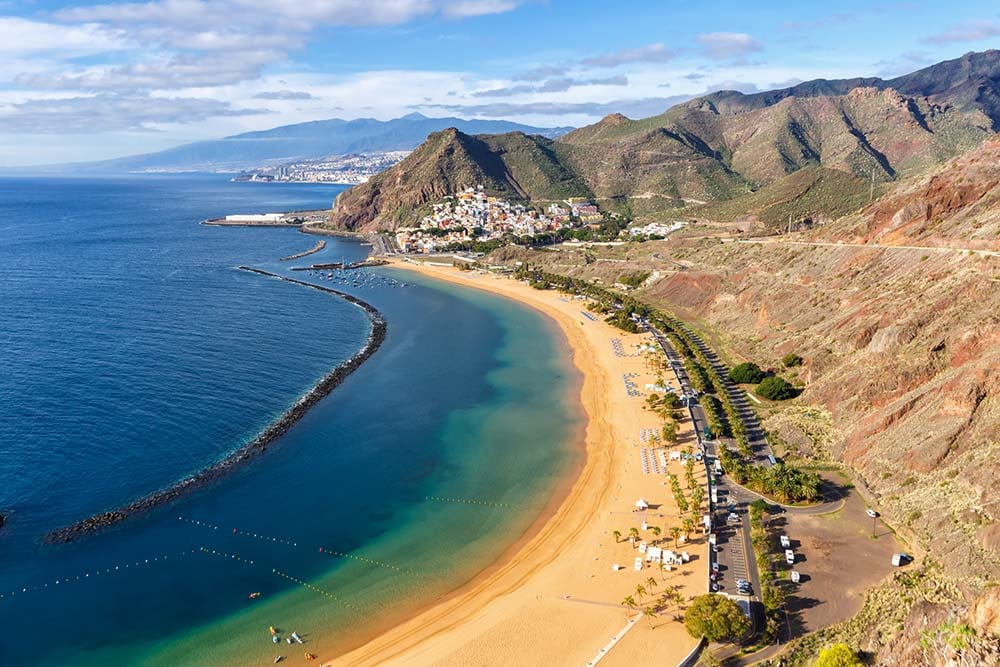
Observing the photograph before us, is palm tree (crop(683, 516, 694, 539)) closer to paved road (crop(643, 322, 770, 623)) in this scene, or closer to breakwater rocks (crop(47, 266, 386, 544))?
paved road (crop(643, 322, 770, 623))

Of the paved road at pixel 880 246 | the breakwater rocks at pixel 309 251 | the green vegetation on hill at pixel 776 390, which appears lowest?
the green vegetation on hill at pixel 776 390

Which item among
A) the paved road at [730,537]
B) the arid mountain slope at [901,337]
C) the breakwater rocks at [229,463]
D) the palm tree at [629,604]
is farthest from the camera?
the breakwater rocks at [229,463]

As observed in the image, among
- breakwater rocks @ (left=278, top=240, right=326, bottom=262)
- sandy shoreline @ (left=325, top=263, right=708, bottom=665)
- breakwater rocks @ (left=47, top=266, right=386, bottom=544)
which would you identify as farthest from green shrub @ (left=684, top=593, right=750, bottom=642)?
breakwater rocks @ (left=278, top=240, right=326, bottom=262)

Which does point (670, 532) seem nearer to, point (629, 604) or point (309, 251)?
point (629, 604)

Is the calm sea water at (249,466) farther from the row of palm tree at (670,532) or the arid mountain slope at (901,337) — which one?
the arid mountain slope at (901,337)

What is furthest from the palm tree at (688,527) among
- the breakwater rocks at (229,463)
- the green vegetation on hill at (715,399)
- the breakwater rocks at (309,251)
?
the breakwater rocks at (309,251)

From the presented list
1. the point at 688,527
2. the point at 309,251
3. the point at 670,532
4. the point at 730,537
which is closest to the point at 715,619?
the point at 688,527
